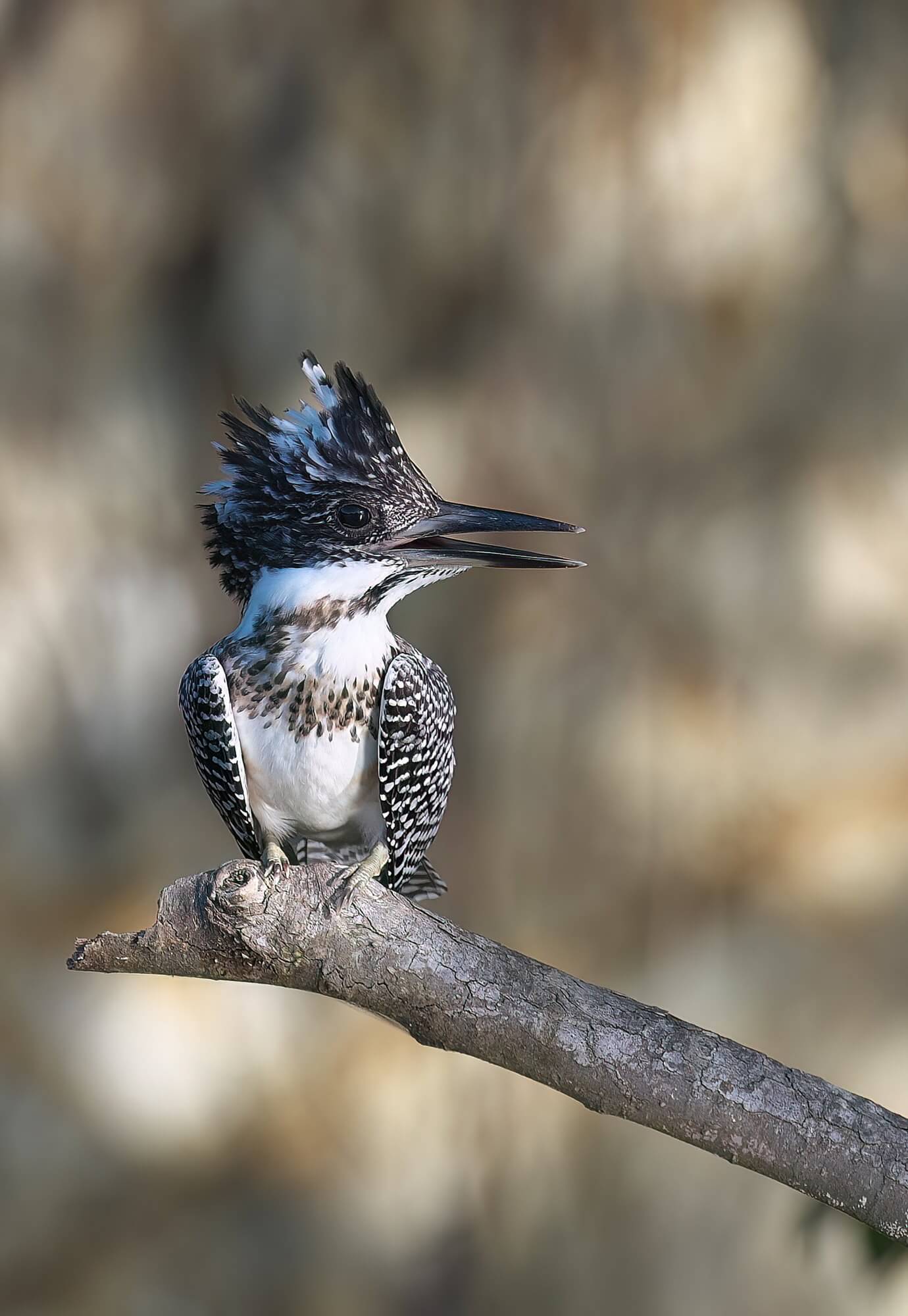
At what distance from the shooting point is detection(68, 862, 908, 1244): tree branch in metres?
0.72

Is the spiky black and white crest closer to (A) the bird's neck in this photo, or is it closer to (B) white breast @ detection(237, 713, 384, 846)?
(A) the bird's neck

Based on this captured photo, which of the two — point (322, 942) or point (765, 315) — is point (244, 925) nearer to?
point (322, 942)

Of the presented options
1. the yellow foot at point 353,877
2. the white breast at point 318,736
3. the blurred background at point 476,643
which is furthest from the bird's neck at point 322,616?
the blurred background at point 476,643

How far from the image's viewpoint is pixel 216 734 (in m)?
0.82

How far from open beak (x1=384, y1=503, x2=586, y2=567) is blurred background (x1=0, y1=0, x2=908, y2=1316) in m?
0.86

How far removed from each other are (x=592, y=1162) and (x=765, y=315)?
129 cm

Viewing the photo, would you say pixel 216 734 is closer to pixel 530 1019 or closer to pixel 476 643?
pixel 530 1019

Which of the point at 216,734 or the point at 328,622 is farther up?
the point at 328,622

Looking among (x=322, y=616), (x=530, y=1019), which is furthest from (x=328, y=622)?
(x=530, y=1019)

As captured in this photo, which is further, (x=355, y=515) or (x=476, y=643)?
(x=476, y=643)

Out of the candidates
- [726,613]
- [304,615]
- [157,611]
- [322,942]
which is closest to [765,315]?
[726,613]

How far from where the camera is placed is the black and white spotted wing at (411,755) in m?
0.82

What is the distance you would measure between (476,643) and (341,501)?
917mm

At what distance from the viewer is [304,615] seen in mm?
800
